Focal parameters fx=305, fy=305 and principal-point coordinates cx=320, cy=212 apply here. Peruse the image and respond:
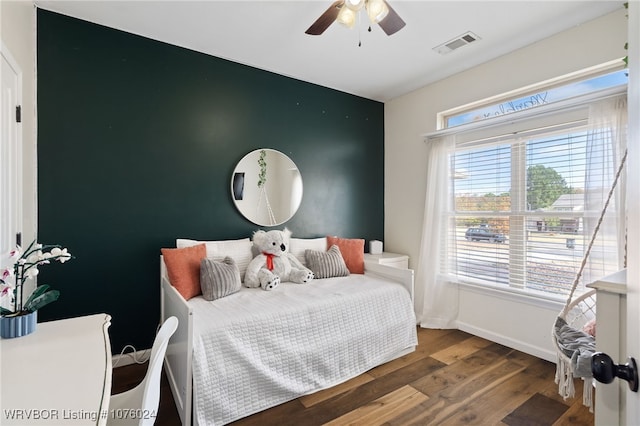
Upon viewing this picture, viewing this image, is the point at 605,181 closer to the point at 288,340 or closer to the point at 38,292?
the point at 288,340

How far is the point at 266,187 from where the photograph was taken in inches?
124

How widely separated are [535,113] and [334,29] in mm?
1802

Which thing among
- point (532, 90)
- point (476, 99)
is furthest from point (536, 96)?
point (476, 99)

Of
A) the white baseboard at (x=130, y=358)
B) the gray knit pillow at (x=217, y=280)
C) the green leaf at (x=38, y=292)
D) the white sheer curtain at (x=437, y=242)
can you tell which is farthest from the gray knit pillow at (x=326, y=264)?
the green leaf at (x=38, y=292)

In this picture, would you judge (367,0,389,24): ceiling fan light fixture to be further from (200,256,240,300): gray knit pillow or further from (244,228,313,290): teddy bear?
(200,256,240,300): gray knit pillow

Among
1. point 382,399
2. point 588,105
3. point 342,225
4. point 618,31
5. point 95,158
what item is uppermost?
point 618,31

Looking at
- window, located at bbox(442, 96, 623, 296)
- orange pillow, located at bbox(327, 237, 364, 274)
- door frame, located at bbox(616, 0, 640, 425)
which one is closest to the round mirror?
orange pillow, located at bbox(327, 237, 364, 274)

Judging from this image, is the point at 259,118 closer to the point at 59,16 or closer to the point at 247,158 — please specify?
the point at 247,158

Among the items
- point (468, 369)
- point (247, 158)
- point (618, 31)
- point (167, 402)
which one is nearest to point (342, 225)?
point (247, 158)

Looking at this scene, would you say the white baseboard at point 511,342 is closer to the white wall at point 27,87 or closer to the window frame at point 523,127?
the window frame at point 523,127

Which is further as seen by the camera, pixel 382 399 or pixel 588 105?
pixel 588 105

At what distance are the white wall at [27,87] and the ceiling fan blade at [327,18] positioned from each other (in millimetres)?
1697

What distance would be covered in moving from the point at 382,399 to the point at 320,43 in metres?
2.80

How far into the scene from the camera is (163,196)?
264 cm
